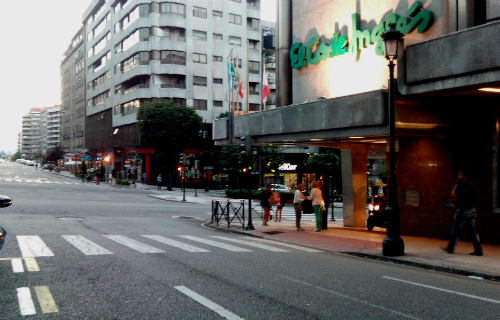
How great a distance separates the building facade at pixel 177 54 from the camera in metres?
58.1

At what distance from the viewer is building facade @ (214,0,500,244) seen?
11.6 meters

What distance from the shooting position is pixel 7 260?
9.34m

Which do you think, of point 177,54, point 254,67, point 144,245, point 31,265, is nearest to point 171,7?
point 177,54

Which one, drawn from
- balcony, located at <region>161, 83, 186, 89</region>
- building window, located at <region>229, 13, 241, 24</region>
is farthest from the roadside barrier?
building window, located at <region>229, 13, 241, 24</region>

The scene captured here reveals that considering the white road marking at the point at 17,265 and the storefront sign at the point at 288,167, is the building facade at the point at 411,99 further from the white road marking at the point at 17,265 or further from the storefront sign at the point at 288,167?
the storefront sign at the point at 288,167

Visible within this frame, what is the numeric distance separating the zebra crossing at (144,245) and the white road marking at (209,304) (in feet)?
13.1

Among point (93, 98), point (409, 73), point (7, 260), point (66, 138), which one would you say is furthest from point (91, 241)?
A: point (66, 138)

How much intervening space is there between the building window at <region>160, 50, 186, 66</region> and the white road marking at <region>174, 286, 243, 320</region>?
53.7 meters

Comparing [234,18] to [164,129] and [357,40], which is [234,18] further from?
[357,40]

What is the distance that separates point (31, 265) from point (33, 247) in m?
2.43

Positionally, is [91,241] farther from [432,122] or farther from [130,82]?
[130,82]

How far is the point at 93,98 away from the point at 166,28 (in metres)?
29.3

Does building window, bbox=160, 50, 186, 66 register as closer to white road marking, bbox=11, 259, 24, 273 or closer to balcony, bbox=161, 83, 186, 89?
balcony, bbox=161, 83, 186, 89

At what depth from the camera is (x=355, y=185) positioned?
20125 millimetres
